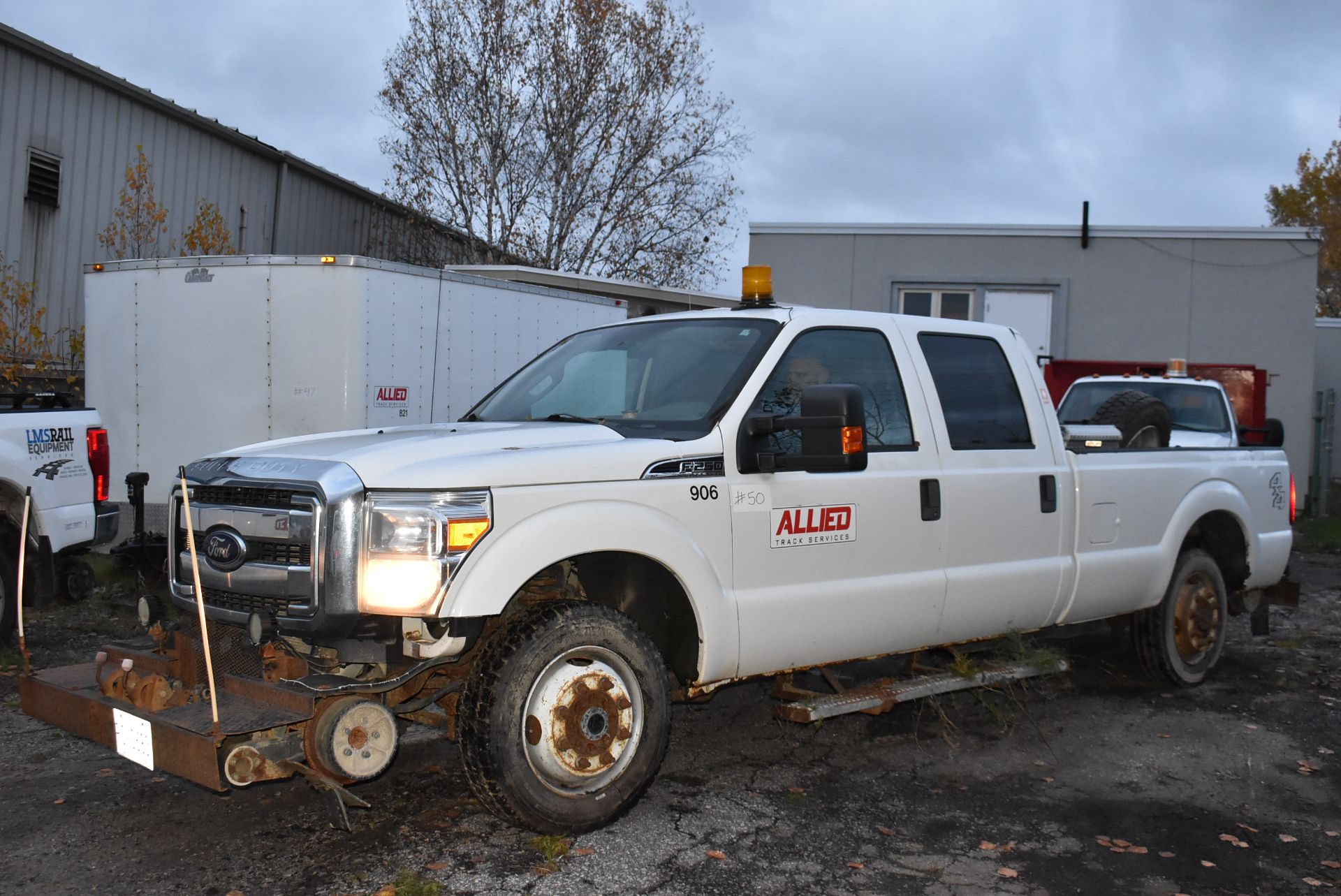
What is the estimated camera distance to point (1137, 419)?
695 centimetres

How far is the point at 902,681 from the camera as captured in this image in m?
5.51

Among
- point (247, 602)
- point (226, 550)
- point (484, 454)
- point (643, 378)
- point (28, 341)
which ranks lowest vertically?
point (247, 602)

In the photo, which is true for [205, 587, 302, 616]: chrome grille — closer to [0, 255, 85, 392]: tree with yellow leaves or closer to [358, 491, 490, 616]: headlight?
[358, 491, 490, 616]: headlight

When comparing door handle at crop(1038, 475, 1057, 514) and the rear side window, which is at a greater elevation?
the rear side window

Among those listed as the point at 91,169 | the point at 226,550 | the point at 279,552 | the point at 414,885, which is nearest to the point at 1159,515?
the point at 414,885

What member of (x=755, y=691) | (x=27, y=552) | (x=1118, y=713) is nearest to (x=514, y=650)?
(x=755, y=691)

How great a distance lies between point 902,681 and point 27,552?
5.12 m

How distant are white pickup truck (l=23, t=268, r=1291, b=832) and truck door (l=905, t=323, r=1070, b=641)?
0.02 metres

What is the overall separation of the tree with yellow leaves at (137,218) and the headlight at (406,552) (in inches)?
576

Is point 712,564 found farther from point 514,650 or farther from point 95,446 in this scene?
point 95,446

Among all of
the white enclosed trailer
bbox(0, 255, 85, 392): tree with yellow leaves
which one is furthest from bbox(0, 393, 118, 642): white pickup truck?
bbox(0, 255, 85, 392): tree with yellow leaves

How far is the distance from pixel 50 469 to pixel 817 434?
17.1ft

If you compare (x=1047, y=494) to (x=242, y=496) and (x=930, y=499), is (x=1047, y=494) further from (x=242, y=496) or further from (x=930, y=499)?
(x=242, y=496)

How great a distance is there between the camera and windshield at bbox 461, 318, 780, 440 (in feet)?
15.8
